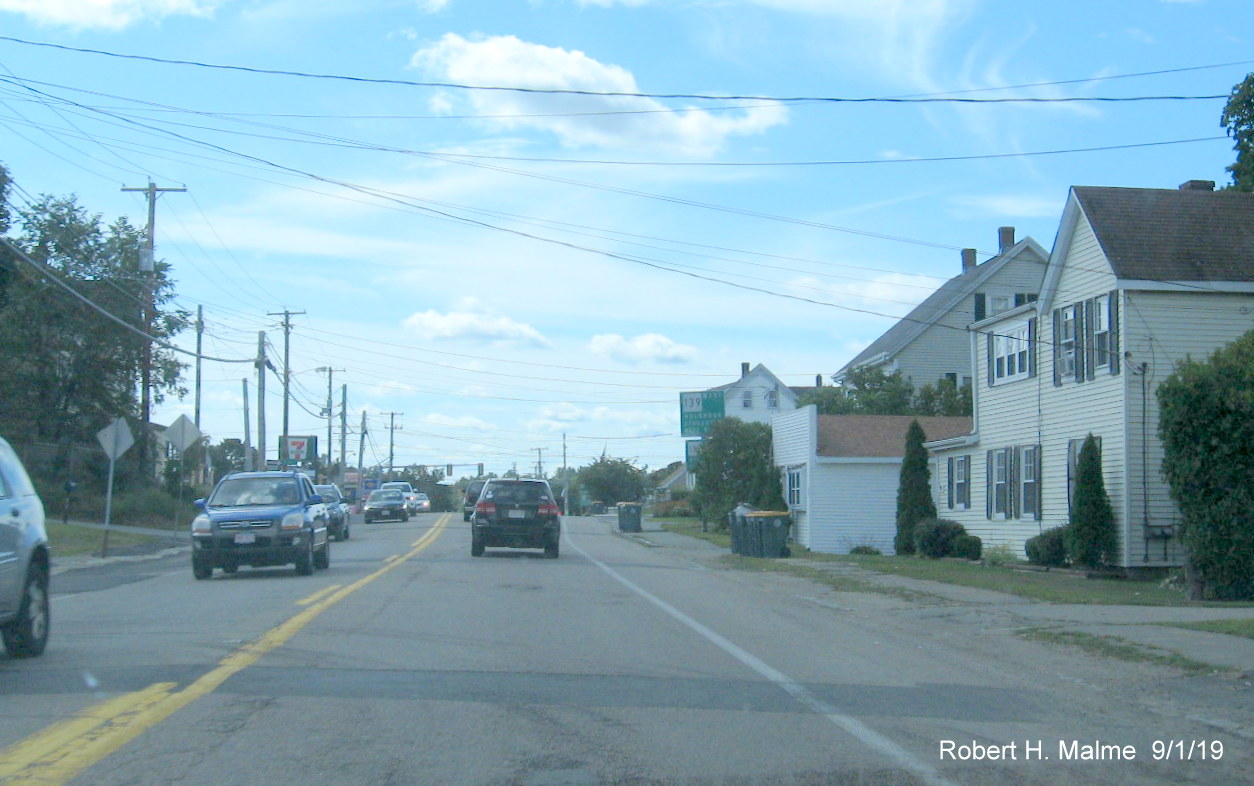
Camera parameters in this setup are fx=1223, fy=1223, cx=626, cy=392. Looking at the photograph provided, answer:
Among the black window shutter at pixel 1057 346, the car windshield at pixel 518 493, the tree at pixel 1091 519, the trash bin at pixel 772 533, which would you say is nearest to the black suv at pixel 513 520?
the car windshield at pixel 518 493

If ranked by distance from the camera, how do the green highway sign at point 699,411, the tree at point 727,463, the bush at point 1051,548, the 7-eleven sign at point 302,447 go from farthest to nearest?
Answer: 1. the 7-eleven sign at point 302,447
2. the green highway sign at point 699,411
3. the tree at point 727,463
4. the bush at point 1051,548

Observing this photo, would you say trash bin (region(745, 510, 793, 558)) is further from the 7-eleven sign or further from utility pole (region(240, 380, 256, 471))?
the 7-eleven sign

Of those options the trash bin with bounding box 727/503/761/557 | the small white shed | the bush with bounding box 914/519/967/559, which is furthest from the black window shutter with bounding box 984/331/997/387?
the small white shed

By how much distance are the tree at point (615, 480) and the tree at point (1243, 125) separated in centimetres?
6630

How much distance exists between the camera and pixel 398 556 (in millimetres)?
25656

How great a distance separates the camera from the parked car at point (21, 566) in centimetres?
957

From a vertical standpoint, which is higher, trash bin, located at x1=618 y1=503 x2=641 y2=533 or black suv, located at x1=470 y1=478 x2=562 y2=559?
black suv, located at x1=470 y1=478 x2=562 y2=559

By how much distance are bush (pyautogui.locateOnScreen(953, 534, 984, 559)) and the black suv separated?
35.8ft

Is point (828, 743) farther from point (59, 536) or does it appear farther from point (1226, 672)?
point (59, 536)

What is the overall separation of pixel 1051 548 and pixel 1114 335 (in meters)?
4.64

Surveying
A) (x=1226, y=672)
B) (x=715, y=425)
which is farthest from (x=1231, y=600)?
(x=715, y=425)

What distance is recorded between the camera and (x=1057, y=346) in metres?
27.0

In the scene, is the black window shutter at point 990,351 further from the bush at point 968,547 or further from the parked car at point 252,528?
the parked car at point 252,528

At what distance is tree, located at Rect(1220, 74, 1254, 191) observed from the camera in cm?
3234
